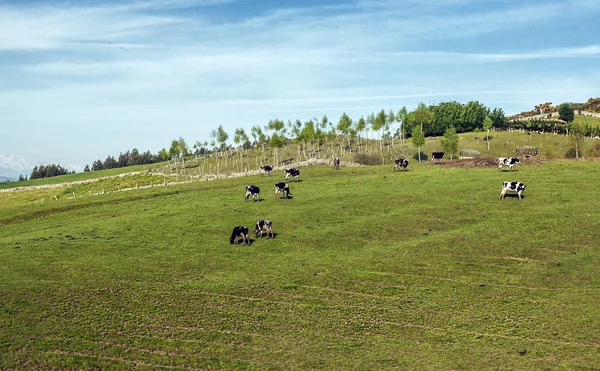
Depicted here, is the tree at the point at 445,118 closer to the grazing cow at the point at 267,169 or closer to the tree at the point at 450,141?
the tree at the point at 450,141

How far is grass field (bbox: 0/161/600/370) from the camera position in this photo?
19.7 m

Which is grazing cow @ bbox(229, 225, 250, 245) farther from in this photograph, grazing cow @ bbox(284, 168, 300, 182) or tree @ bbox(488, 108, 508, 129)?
tree @ bbox(488, 108, 508, 129)

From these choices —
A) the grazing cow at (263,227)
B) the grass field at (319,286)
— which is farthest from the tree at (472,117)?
the grazing cow at (263,227)

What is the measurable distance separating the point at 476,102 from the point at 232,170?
85.6 meters

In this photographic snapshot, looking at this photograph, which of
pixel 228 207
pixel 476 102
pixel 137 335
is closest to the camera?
pixel 137 335

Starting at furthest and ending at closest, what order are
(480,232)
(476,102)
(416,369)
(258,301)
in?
(476,102) → (480,232) → (258,301) → (416,369)

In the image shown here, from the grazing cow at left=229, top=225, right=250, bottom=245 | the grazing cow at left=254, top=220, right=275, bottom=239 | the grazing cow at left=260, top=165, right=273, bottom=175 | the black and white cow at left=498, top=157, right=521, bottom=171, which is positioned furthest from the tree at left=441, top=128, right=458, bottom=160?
the grazing cow at left=229, top=225, right=250, bottom=245

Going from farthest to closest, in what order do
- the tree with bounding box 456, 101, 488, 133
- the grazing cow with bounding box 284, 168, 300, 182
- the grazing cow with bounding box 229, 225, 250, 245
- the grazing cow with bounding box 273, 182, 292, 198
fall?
the tree with bounding box 456, 101, 488, 133 → the grazing cow with bounding box 284, 168, 300, 182 → the grazing cow with bounding box 273, 182, 292, 198 → the grazing cow with bounding box 229, 225, 250, 245

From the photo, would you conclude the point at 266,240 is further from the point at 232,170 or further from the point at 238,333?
the point at 232,170

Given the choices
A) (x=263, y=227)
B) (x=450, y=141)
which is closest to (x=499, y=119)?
(x=450, y=141)

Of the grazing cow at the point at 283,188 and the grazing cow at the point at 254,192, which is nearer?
the grazing cow at the point at 254,192

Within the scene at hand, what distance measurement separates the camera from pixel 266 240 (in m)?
36.4

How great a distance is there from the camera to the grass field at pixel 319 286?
1969 centimetres

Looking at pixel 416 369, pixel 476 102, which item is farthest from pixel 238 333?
pixel 476 102
